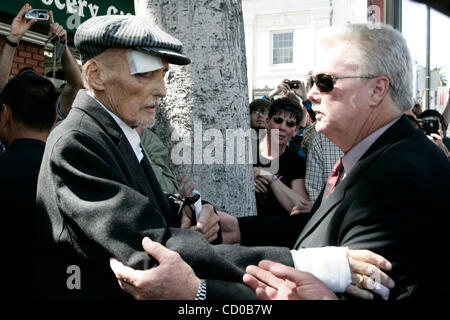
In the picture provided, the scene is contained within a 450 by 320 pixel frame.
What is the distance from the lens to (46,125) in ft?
9.57

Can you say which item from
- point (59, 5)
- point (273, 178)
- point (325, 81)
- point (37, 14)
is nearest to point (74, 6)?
point (59, 5)

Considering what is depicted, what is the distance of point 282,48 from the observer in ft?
78.9

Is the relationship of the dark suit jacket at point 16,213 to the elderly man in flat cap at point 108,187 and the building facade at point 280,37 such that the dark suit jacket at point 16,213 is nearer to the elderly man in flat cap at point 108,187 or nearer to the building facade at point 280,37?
the elderly man in flat cap at point 108,187

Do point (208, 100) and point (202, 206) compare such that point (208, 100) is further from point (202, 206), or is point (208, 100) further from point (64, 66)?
point (64, 66)

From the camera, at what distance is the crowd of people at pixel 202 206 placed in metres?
1.71

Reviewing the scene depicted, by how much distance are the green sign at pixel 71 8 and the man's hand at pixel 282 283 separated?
214 inches

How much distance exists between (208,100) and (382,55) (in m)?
1.30

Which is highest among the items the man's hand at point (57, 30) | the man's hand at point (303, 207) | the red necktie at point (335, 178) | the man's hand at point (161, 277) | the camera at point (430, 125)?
the man's hand at point (57, 30)

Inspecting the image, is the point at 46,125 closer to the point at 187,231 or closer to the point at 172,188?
the point at 172,188

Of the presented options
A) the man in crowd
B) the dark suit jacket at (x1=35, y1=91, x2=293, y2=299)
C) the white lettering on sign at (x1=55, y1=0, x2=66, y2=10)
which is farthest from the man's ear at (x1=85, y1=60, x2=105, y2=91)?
the white lettering on sign at (x1=55, y1=0, x2=66, y2=10)

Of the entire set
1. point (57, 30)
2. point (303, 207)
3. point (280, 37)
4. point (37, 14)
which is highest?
point (280, 37)

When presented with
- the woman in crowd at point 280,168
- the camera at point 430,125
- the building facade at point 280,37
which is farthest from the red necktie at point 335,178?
the building facade at point 280,37

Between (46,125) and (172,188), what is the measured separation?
35.1 inches

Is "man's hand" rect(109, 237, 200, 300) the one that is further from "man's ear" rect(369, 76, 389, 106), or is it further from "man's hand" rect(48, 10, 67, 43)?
"man's hand" rect(48, 10, 67, 43)
